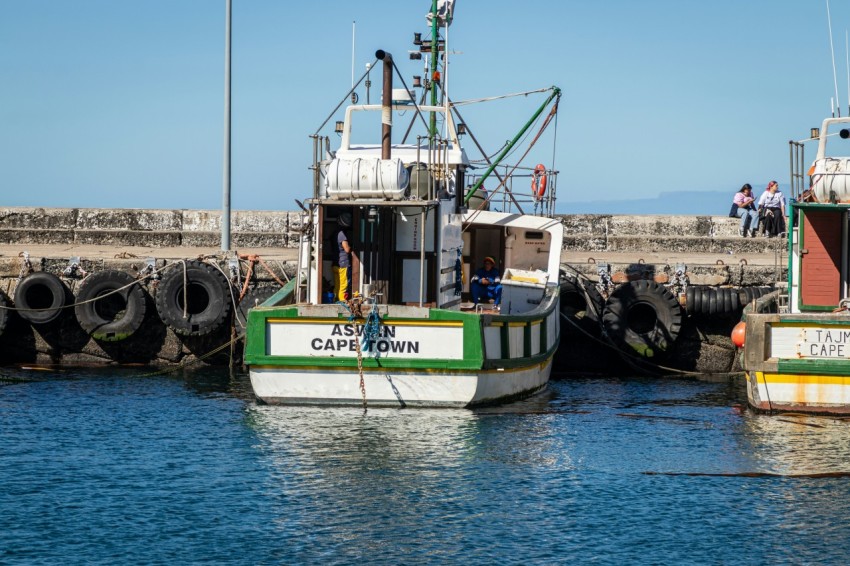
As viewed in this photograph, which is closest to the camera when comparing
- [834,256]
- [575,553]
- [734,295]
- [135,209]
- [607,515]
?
[575,553]

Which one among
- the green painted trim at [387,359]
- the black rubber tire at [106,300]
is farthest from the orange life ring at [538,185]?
the black rubber tire at [106,300]

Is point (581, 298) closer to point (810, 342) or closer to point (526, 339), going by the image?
point (526, 339)

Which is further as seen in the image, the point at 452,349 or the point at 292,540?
the point at 452,349

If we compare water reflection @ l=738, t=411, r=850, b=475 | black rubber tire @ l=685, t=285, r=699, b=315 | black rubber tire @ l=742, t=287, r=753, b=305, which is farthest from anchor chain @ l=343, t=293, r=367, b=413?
black rubber tire @ l=742, t=287, r=753, b=305

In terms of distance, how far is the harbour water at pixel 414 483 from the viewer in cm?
1114

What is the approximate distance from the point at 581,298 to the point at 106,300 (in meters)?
8.19

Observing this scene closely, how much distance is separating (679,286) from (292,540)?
41.0 feet

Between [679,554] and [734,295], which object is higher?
[734,295]

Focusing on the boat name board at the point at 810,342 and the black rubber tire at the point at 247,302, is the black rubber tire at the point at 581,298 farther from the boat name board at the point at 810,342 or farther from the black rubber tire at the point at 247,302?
the boat name board at the point at 810,342

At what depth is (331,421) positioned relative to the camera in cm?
1584

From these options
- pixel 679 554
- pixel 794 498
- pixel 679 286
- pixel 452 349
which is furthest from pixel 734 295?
pixel 679 554

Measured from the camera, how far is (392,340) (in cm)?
1605

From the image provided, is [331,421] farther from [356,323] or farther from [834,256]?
[834,256]

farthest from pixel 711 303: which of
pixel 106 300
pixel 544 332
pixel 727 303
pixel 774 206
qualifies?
pixel 106 300
